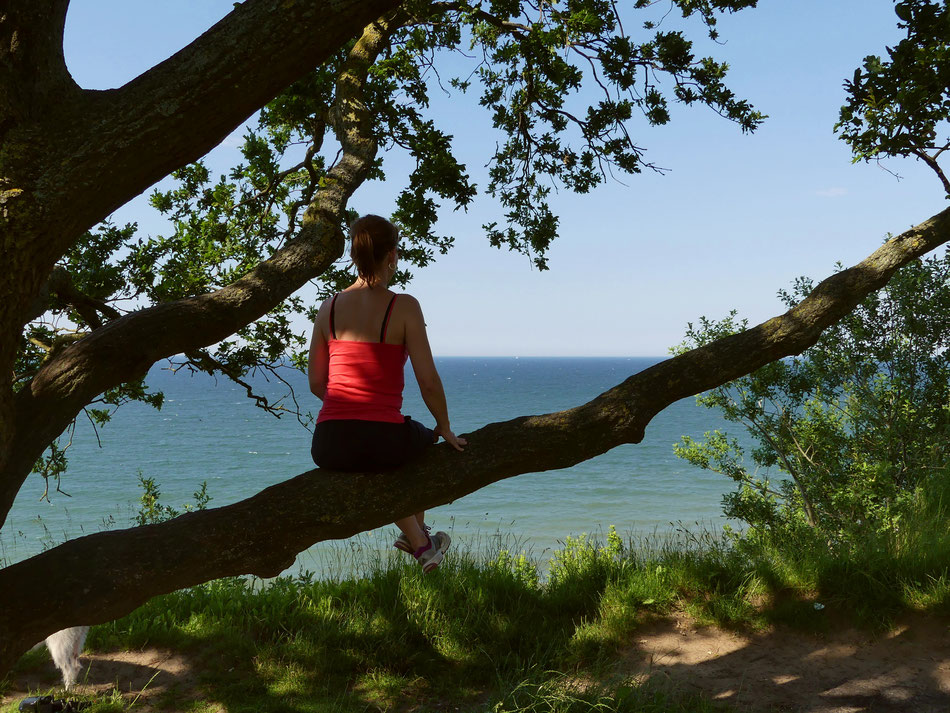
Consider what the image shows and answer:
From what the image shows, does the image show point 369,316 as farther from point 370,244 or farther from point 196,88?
point 196,88

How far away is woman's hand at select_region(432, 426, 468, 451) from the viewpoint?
363 cm

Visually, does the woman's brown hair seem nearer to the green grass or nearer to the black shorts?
the black shorts

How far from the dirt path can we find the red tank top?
3092 mm

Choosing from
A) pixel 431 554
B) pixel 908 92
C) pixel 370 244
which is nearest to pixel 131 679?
pixel 431 554

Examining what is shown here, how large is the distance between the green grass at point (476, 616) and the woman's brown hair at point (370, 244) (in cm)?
309

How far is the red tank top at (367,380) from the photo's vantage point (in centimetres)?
369

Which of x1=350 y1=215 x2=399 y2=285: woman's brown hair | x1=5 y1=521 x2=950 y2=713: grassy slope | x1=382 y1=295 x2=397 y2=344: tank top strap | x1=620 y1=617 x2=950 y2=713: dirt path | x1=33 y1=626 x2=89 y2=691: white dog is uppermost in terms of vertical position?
x1=350 y1=215 x2=399 y2=285: woman's brown hair

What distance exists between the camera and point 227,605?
21.1ft

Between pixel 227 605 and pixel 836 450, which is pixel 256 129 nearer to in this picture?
pixel 227 605

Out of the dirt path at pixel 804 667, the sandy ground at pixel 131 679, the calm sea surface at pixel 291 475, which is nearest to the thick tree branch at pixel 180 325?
the sandy ground at pixel 131 679

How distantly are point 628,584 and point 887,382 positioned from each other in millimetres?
5464

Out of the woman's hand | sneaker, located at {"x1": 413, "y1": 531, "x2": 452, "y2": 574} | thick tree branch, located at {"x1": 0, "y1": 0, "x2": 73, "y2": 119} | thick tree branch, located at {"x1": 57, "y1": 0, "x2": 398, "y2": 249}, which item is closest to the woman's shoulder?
the woman's hand

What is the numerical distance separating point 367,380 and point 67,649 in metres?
3.52

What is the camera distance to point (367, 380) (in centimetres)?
371
